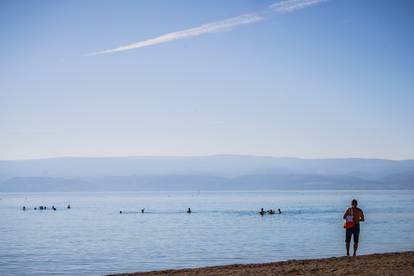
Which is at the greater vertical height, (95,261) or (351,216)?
(351,216)

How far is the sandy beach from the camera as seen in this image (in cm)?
1814

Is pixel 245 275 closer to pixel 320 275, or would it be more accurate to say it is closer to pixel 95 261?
→ pixel 320 275

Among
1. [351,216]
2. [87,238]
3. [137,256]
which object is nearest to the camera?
[351,216]

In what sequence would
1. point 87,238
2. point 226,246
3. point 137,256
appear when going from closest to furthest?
point 137,256 < point 226,246 < point 87,238

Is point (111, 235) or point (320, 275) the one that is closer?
point (320, 275)

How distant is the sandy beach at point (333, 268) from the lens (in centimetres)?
1814

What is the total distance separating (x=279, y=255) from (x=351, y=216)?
10.6 metres


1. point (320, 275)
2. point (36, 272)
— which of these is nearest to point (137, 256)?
point (36, 272)

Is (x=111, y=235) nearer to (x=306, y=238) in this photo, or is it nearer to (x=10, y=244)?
(x=10, y=244)

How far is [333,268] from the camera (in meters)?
19.1

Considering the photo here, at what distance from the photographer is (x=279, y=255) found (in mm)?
32469

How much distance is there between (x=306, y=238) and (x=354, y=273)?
2671cm

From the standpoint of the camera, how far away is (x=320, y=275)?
58.2 feet

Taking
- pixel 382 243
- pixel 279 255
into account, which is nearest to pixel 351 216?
pixel 279 255
